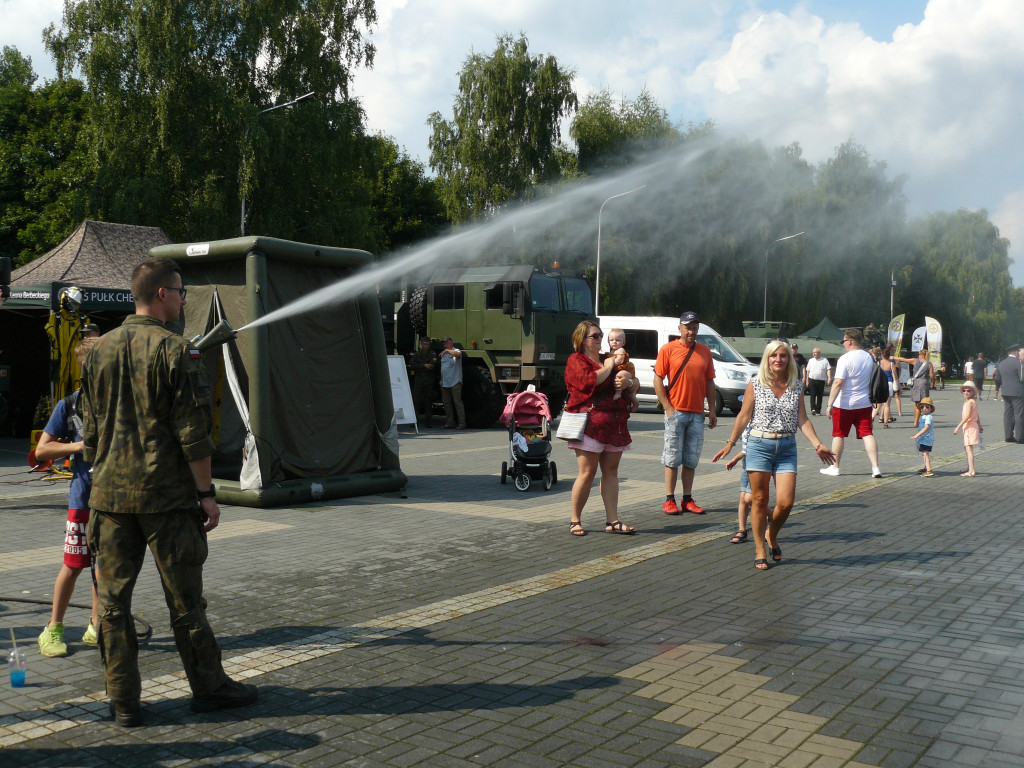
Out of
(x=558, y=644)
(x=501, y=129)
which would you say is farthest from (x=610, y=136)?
(x=558, y=644)

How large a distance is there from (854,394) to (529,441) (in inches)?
174

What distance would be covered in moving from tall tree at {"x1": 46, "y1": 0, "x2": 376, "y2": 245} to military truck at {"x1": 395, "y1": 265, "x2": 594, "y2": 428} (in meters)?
9.99

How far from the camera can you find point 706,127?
38.3 m

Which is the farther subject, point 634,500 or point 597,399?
point 634,500

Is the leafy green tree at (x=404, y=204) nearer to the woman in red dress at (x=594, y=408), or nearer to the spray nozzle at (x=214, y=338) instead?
the woman in red dress at (x=594, y=408)

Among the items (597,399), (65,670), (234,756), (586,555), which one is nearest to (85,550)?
(65,670)

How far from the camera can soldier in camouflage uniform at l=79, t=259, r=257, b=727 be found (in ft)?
13.9

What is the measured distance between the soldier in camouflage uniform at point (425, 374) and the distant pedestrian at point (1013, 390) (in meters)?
10.7

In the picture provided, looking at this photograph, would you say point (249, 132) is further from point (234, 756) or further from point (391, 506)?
point (234, 756)

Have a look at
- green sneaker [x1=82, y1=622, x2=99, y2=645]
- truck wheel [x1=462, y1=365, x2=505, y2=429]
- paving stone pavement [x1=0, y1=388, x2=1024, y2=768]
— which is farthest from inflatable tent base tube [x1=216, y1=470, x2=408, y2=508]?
truck wheel [x1=462, y1=365, x2=505, y2=429]

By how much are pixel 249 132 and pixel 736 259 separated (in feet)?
77.2

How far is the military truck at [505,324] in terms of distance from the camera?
67.1 ft

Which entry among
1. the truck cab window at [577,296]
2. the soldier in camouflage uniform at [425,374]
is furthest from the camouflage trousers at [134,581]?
the truck cab window at [577,296]

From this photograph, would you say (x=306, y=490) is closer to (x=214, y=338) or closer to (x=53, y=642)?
(x=53, y=642)
